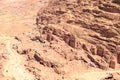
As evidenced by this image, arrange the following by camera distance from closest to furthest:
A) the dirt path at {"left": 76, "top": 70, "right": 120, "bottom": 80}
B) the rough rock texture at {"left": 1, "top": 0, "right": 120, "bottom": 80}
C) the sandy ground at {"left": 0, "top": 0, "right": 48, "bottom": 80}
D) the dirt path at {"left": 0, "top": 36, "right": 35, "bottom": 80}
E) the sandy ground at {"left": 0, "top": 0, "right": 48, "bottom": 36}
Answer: the dirt path at {"left": 76, "top": 70, "right": 120, "bottom": 80}, the dirt path at {"left": 0, "top": 36, "right": 35, "bottom": 80}, the rough rock texture at {"left": 1, "top": 0, "right": 120, "bottom": 80}, the sandy ground at {"left": 0, "top": 0, "right": 48, "bottom": 80}, the sandy ground at {"left": 0, "top": 0, "right": 48, "bottom": 36}

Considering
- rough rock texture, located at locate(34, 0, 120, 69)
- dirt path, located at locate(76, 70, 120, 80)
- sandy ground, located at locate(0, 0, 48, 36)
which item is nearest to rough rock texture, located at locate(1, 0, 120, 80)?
rough rock texture, located at locate(34, 0, 120, 69)

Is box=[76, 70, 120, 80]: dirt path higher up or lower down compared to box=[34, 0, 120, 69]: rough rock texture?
lower down

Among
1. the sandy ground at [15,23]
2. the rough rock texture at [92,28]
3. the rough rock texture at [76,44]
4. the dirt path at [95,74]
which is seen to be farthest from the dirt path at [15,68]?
the dirt path at [95,74]

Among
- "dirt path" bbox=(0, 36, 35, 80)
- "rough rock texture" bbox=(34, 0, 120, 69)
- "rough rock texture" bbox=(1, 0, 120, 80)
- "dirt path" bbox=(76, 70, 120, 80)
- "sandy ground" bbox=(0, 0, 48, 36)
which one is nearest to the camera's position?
"dirt path" bbox=(76, 70, 120, 80)

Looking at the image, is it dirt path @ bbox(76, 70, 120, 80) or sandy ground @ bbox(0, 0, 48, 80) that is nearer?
dirt path @ bbox(76, 70, 120, 80)

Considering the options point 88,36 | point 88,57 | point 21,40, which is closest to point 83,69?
point 88,57

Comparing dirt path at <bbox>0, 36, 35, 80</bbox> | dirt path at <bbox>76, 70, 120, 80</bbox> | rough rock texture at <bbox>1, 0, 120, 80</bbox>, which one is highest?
rough rock texture at <bbox>1, 0, 120, 80</bbox>

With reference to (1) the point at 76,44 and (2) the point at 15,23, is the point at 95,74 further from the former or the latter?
(2) the point at 15,23

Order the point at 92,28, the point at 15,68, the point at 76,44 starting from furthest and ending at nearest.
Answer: the point at 92,28 → the point at 76,44 → the point at 15,68

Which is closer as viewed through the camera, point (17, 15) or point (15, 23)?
point (15, 23)

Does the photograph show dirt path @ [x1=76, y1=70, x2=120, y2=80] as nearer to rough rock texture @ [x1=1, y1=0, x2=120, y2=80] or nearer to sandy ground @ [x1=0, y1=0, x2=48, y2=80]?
rough rock texture @ [x1=1, y1=0, x2=120, y2=80]

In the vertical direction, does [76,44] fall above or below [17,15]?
above

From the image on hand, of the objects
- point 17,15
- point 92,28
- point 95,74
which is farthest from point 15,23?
point 95,74
